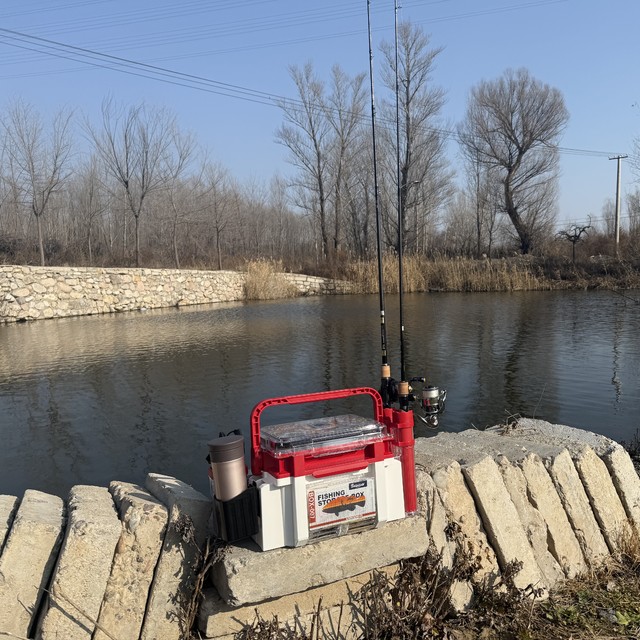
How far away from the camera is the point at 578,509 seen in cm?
371

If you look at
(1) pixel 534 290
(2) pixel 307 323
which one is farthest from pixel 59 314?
(1) pixel 534 290

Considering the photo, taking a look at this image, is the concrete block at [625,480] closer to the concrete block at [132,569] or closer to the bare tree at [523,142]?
the concrete block at [132,569]

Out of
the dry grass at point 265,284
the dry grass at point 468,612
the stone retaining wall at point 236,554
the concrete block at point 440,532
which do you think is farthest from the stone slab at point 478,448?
the dry grass at point 265,284

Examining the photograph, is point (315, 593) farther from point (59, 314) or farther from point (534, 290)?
point (534, 290)

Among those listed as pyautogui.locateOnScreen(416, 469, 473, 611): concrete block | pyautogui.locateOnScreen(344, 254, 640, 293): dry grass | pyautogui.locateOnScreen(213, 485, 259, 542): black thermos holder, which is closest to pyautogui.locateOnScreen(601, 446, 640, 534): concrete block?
pyautogui.locateOnScreen(416, 469, 473, 611): concrete block

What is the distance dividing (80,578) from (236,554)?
0.64 meters

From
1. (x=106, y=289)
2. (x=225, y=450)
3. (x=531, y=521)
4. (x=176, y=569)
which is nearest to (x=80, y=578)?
(x=176, y=569)

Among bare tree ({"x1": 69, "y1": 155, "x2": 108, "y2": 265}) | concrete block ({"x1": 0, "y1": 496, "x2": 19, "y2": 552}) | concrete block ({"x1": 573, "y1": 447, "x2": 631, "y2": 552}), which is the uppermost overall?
bare tree ({"x1": 69, "y1": 155, "x2": 108, "y2": 265})

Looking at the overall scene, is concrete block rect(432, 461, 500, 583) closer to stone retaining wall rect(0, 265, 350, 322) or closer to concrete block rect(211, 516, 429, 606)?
concrete block rect(211, 516, 429, 606)

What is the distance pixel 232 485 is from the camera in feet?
8.84

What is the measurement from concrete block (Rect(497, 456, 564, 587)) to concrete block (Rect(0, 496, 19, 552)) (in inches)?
103

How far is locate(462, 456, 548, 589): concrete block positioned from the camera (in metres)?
3.25

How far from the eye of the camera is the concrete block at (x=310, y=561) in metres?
2.56

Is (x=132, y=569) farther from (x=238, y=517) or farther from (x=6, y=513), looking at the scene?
(x=6, y=513)
